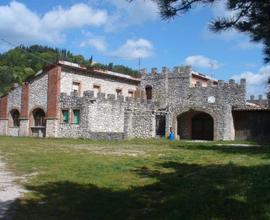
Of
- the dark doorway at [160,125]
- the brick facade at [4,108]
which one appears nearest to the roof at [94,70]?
the dark doorway at [160,125]

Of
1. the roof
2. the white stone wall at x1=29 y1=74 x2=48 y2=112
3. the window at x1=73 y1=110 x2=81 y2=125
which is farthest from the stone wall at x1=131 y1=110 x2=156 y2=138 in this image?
the white stone wall at x1=29 y1=74 x2=48 y2=112

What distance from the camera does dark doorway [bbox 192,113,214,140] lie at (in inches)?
1491

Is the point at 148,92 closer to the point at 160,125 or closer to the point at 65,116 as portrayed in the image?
the point at 160,125

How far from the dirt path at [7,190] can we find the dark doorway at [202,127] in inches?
1061

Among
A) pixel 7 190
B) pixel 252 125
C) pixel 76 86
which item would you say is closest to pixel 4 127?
pixel 76 86

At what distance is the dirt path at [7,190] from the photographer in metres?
7.91

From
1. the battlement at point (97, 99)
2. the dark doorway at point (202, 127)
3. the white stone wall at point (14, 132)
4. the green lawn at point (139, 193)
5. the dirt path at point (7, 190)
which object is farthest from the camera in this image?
the white stone wall at point (14, 132)

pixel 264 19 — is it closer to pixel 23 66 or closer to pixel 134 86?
pixel 134 86

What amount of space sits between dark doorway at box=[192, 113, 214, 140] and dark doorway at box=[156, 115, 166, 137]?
253cm

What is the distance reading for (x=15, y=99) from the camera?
40.0m

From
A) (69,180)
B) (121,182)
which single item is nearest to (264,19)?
(121,182)

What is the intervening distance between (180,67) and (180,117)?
5.47 m

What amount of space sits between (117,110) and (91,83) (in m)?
4.21

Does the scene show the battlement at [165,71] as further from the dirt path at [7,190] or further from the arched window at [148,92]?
the dirt path at [7,190]
